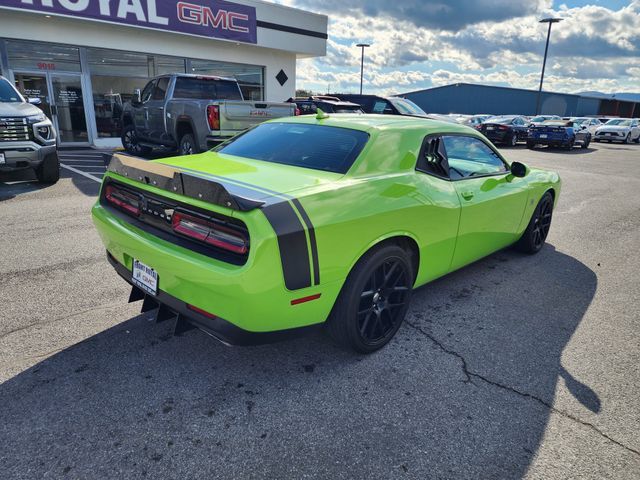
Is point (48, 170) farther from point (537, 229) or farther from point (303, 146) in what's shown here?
point (537, 229)

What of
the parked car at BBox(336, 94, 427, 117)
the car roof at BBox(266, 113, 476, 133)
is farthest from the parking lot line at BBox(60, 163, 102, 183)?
the parked car at BBox(336, 94, 427, 117)

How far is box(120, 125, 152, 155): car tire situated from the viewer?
460 inches

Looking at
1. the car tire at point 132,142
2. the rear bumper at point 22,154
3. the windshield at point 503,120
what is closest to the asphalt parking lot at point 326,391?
the rear bumper at point 22,154

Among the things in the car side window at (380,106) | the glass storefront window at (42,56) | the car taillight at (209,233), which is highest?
the glass storefront window at (42,56)

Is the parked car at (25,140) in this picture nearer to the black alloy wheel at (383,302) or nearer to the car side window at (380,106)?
the black alloy wheel at (383,302)

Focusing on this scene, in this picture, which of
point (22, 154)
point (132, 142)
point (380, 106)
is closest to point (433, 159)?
point (22, 154)

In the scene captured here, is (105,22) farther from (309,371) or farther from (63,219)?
(309,371)

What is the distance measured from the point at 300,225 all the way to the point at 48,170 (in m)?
7.42

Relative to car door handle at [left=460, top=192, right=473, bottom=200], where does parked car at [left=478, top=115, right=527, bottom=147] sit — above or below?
below

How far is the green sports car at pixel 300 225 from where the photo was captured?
2.23 meters

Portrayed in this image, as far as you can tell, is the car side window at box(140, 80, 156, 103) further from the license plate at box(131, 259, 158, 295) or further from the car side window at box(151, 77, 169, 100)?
the license plate at box(131, 259, 158, 295)

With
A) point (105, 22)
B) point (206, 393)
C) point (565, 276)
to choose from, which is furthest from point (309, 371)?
point (105, 22)

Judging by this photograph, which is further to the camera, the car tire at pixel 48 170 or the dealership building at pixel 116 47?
the dealership building at pixel 116 47

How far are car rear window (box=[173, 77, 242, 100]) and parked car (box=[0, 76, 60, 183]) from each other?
2866mm
